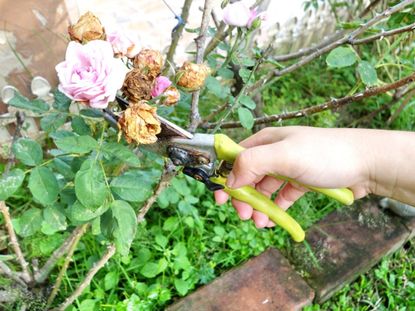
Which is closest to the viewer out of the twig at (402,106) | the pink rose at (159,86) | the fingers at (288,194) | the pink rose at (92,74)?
the pink rose at (92,74)

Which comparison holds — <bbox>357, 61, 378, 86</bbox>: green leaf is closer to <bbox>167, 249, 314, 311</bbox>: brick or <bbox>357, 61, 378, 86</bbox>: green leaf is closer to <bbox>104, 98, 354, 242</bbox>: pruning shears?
<bbox>104, 98, 354, 242</bbox>: pruning shears

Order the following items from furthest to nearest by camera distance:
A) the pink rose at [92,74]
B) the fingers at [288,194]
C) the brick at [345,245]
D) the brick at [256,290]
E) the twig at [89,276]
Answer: the brick at [345,245] → the brick at [256,290] → the fingers at [288,194] → the twig at [89,276] → the pink rose at [92,74]

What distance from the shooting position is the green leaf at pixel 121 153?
0.93 metres

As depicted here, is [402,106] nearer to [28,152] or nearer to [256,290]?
[256,290]

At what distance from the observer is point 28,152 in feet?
3.54

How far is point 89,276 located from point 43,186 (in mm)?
399

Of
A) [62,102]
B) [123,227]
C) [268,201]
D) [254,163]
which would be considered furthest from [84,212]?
[268,201]

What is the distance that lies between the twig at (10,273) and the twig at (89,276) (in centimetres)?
16

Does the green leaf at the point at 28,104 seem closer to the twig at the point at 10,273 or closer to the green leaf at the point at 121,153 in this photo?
the green leaf at the point at 121,153

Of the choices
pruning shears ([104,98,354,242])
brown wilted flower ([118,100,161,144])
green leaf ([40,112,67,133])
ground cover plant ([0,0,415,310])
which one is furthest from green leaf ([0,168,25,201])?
brown wilted flower ([118,100,161,144])

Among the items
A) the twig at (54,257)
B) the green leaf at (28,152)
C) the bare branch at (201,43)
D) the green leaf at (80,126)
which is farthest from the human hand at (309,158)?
the twig at (54,257)

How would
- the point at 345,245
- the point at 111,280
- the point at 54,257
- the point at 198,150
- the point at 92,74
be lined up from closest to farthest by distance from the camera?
the point at 92,74 → the point at 198,150 → the point at 54,257 → the point at 111,280 → the point at 345,245

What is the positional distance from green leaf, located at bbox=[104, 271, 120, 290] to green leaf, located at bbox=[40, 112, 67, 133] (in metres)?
0.68

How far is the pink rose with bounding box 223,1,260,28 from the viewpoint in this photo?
1.03 metres
